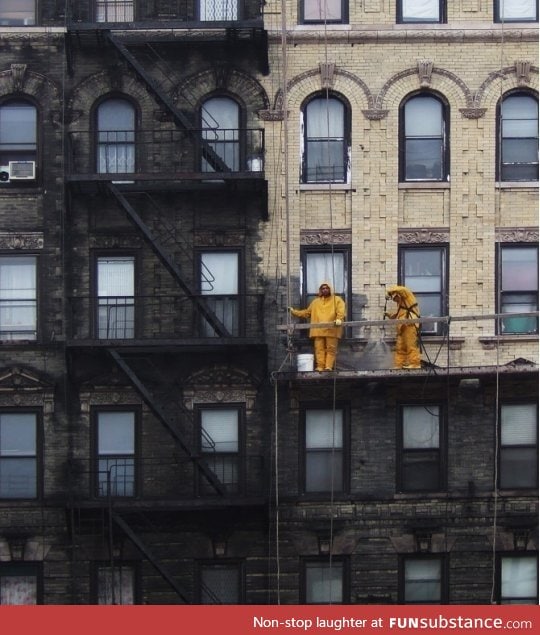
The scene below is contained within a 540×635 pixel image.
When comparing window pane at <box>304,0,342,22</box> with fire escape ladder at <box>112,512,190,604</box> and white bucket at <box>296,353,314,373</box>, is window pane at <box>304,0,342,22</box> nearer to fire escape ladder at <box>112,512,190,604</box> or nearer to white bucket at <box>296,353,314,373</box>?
white bucket at <box>296,353,314,373</box>

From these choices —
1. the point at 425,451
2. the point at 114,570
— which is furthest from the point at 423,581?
the point at 114,570

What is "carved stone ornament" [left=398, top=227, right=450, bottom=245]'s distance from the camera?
132 ft

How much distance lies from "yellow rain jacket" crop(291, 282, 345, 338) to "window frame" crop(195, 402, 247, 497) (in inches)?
73.3

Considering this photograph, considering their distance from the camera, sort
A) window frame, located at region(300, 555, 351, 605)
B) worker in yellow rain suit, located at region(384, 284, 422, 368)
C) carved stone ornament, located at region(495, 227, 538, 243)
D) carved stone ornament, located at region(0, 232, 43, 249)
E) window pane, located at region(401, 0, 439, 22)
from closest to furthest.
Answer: worker in yellow rain suit, located at region(384, 284, 422, 368) < window frame, located at region(300, 555, 351, 605) < carved stone ornament, located at region(0, 232, 43, 249) < carved stone ornament, located at region(495, 227, 538, 243) < window pane, located at region(401, 0, 439, 22)

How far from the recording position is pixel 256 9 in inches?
1592

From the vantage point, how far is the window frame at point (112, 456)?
39969mm

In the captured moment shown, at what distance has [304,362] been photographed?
131ft

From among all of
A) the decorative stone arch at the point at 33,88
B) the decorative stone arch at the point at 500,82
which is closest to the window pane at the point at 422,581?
the decorative stone arch at the point at 500,82

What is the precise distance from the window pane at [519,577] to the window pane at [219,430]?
4.89 meters

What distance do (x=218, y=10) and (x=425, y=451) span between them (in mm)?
8073

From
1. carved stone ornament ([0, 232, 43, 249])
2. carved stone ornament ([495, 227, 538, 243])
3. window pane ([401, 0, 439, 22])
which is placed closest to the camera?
carved stone ornament ([0, 232, 43, 249])

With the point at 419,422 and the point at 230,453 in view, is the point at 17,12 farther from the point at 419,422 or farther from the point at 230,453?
the point at 419,422

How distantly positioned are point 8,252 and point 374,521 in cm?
747

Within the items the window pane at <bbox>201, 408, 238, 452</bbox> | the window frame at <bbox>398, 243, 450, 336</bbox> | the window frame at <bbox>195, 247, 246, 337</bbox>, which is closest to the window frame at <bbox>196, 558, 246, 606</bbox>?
the window pane at <bbox>201, 408, 238, 452</bbox>
